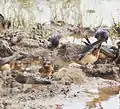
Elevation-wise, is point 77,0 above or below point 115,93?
above

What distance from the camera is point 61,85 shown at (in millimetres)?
6059

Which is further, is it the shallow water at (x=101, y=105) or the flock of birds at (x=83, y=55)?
the flock of birds at (x=83, y=55)

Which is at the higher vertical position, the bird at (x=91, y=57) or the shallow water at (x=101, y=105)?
the bird at (x=91, y=57)

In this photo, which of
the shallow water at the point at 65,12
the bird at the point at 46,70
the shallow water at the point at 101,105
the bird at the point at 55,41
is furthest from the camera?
the shallow water at the point at 65,12

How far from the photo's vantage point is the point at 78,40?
8266mm

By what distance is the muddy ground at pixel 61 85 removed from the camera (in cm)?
560

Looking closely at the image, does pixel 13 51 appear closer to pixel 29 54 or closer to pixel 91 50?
pixel 29 54

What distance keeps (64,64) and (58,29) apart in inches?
72.1

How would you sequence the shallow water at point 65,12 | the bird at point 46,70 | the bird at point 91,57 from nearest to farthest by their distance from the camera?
the bird at point 46,70, the bird at point 91,57, the shallow water at point 65,12

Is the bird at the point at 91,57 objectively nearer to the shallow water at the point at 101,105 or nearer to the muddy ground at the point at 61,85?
the muddy ground at the point at 61,85

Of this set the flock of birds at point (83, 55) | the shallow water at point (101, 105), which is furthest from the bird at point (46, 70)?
the shallow water at point (101, 105)

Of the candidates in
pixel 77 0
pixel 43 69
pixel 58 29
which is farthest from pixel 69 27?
pixel 43 69

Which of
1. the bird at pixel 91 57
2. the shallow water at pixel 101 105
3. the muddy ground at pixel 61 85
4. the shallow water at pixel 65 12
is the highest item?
the shallow water at pixel 65 12

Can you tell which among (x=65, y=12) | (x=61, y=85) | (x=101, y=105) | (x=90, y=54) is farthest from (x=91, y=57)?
(x=65, y=12)
